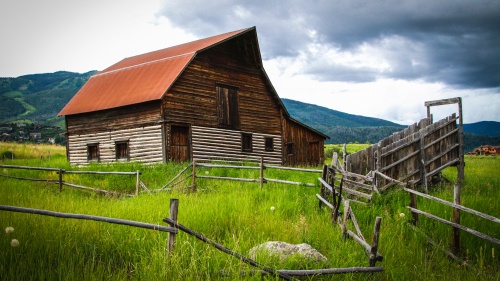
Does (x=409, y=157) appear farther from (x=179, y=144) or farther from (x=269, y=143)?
(x=269, y=143)

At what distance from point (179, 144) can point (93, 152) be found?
20.5ft

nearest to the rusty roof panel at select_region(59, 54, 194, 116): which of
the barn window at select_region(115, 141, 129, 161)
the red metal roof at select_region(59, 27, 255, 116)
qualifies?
the red metal roof at select_region(59, 27, 255, 116)

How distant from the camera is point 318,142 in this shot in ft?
91.7

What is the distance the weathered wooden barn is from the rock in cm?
1475

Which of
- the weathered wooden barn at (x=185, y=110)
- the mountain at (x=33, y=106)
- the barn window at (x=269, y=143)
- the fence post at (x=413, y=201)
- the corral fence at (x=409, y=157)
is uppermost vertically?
the mountain at (x=33, y=106)

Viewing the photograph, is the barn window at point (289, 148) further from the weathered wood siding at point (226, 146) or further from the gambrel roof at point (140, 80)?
the gambrel roof at point (140, 80)

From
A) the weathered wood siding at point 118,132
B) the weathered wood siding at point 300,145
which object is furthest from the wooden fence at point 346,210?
the weathered wood siding at point 300,145

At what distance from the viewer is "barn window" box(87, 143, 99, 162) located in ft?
73.3

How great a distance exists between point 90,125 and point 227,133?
830 cm

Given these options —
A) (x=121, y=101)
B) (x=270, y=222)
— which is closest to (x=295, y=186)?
(x=270, y=222)

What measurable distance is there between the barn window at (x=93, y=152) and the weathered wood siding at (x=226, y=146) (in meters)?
6.33

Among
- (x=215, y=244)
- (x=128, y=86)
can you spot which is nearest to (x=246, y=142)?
(x=128, y=86)

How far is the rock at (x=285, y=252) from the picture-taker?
4.84 meters

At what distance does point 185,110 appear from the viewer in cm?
2030
